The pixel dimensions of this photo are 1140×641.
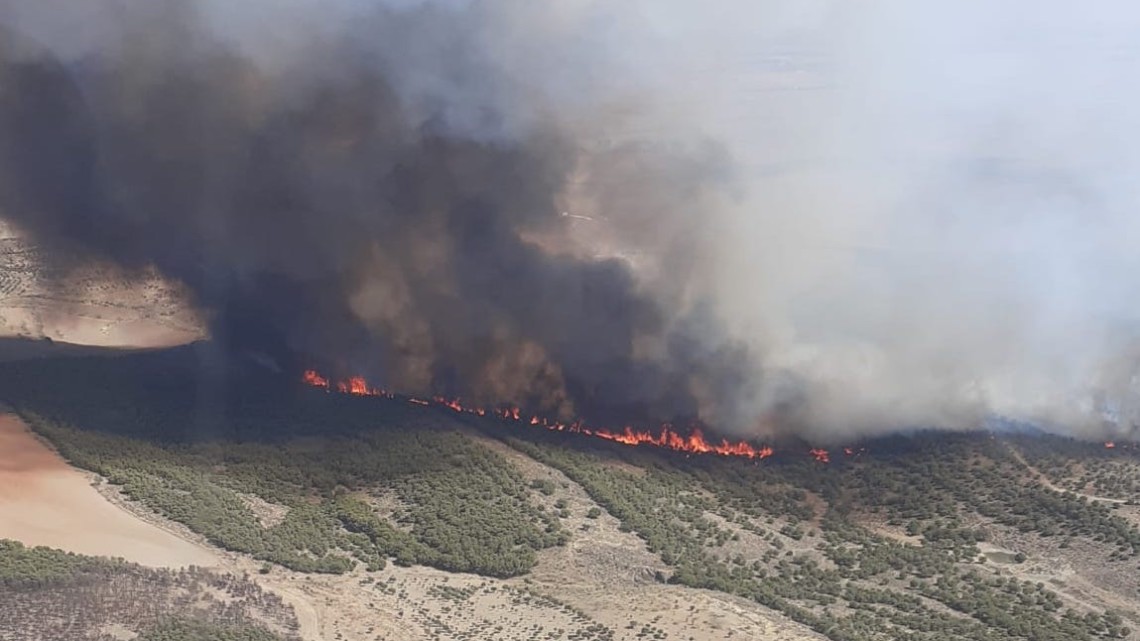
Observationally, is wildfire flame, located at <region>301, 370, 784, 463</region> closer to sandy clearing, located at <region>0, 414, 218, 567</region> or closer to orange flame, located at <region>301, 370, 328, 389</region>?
orange flame, located at <region>301, 370, 328, 389</region>

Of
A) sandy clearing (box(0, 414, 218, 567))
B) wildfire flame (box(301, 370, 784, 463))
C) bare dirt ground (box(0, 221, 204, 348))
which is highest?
bare dirt ground (box(0, 221, 204, 348))

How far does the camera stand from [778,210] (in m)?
76.7

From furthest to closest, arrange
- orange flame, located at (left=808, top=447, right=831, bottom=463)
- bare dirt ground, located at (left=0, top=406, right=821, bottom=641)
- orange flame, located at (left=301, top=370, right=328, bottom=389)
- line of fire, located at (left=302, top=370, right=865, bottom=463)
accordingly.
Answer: orange flame, located at (left=301, top=370, right=328, bottom=389), line of fire, located at (left=302, top=370, right=865, bottom=463), orange flame, located at (left=808, top=447, right=831, bottom=463), bare dirt ground, located at (left=0, top=406, right=821, bottom=641)

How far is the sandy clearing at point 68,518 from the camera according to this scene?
4159 centimetres

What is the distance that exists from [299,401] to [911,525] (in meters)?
26.1

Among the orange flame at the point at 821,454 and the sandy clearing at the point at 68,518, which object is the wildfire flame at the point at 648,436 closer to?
the orange flame at the point at 821,454

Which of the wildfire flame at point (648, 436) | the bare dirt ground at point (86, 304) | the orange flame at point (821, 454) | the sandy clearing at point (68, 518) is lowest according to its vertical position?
the sandy clearing at point (68, 518)

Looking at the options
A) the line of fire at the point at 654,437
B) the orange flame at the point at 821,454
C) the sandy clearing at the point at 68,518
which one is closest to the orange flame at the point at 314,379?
the line of fire at the point at 654,437

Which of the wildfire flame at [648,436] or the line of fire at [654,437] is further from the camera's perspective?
the wildfire flame at [648,436]

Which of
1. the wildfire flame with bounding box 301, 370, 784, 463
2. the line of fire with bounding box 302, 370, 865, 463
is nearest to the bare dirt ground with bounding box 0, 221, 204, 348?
the line of fire with bounding box 302, 370, 865, 463

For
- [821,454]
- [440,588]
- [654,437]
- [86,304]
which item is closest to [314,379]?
[654,437]

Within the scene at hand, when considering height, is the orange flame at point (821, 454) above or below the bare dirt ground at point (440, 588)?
above

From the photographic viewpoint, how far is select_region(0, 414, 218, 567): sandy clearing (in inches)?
1638

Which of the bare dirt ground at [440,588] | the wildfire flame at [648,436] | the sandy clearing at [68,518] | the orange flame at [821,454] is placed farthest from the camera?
the wildfire flame at [648,436]
